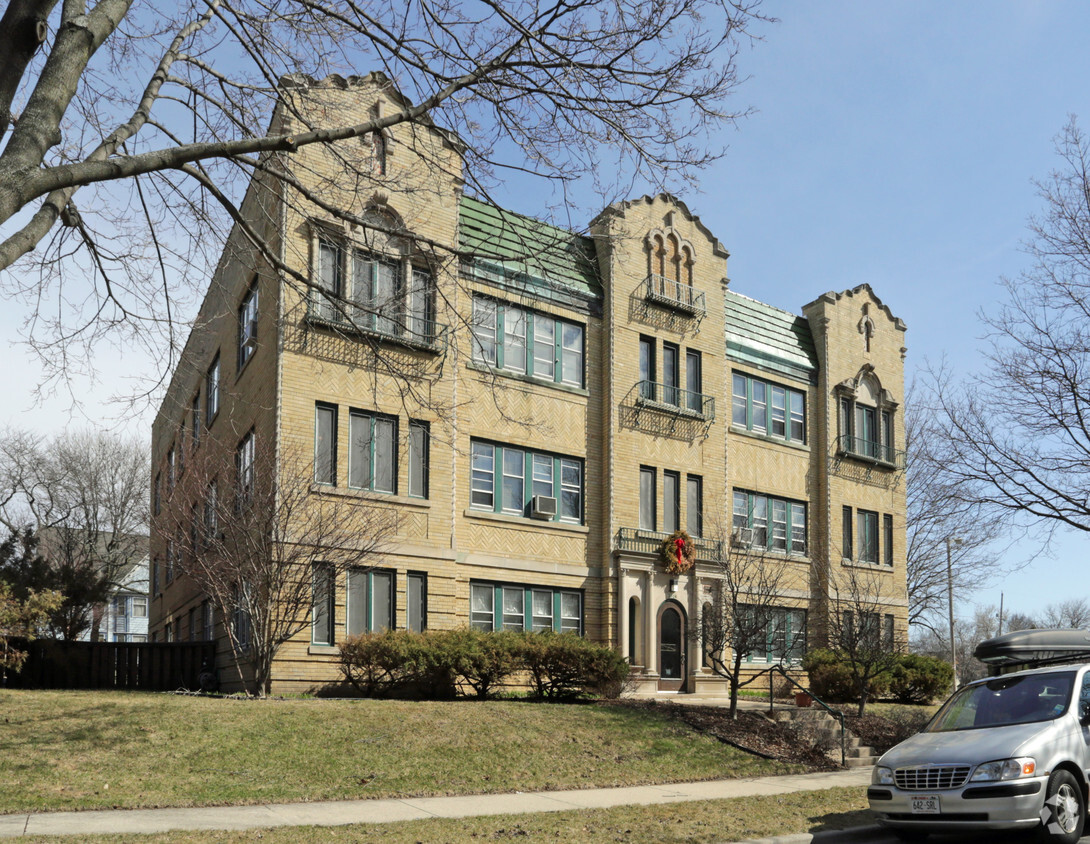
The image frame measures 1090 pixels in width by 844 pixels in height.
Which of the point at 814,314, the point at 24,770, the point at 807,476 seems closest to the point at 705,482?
the point at 807,476

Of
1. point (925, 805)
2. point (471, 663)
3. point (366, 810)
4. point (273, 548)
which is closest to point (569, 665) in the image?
point (471, 663)

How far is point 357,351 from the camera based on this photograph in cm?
2141

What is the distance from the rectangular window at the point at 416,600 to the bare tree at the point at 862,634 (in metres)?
8.41

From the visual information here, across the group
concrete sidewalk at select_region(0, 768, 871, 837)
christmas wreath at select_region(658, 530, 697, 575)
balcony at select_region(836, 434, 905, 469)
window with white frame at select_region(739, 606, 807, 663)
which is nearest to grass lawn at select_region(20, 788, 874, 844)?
concrete sidewalk at select_region(0, 768, 871, 837)

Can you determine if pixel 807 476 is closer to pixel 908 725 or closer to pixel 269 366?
pixel 908 725

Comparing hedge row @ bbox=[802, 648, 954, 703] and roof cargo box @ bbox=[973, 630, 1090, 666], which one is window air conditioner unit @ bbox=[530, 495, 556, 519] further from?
roof cargo box @ bbox=[973, 630, 1090, 666]

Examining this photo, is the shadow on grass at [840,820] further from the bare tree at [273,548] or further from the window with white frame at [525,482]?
the window with white frame at [525,482]

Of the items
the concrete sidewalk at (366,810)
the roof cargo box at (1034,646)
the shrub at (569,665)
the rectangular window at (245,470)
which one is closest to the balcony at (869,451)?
the shrub at (569,665)

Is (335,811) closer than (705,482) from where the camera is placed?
Yes

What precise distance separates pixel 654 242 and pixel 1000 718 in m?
18.5

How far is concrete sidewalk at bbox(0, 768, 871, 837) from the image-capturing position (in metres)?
9.56

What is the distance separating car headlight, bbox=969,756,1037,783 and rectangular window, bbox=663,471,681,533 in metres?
17.1

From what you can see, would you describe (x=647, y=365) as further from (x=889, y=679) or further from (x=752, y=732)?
(x=752, y=732)

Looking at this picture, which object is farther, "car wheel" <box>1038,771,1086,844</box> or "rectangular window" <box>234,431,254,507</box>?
"rectangular window" <box>234,431,254,507</box>
